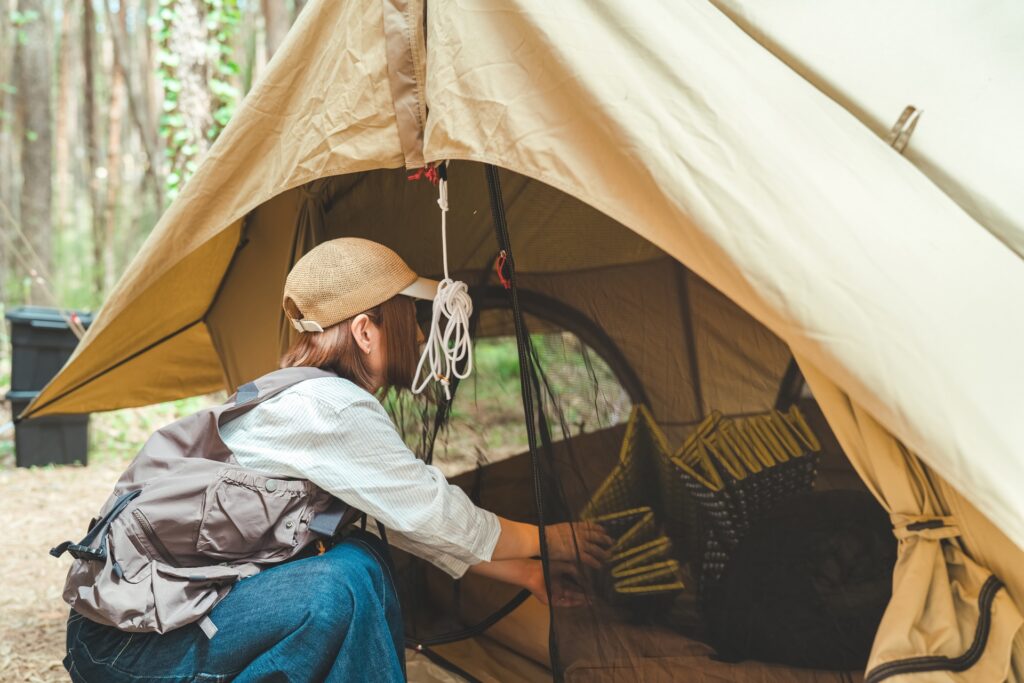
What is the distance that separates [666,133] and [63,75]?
12.8 meters

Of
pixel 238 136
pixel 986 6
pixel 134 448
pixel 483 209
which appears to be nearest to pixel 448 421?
pixel 483 209

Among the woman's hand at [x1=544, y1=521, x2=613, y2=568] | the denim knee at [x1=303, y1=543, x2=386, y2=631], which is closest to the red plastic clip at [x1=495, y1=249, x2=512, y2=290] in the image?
the woman's hand at [x1=544, y1=521, x2=613, y2=568]

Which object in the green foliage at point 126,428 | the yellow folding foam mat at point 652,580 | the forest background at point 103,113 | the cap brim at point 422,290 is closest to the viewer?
the yellow folding foam mat at point 652,580

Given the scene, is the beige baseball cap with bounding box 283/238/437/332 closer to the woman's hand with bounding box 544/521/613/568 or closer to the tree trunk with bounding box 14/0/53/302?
the woman's hand with bounding box 544/521/613/568

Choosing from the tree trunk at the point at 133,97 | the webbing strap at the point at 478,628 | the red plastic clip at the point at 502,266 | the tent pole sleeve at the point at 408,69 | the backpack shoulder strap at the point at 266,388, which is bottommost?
the tree trunk at the point at 133,97

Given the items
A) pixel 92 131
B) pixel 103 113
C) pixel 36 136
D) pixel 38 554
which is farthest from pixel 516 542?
pixel 103 113

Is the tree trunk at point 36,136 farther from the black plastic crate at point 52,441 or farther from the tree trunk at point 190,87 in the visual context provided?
the tree trunk at point 190,87

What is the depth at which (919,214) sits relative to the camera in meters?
1.40

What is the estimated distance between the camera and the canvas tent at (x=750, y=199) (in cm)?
126

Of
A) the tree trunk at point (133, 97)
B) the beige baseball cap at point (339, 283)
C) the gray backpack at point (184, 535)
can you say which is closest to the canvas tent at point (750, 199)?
the beige baseball cap at point (339, 283)

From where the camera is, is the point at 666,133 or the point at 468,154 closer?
the point at 666,133

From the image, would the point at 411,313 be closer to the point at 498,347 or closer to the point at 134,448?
the point at 498,347

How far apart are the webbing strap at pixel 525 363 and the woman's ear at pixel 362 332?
32 cm

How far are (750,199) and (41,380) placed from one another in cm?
469
